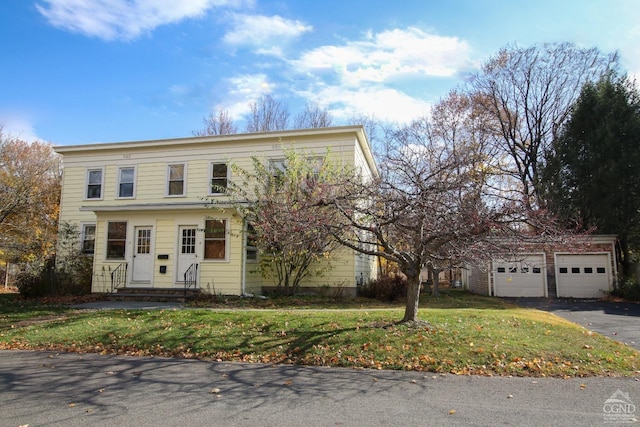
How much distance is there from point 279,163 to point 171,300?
6.97 m

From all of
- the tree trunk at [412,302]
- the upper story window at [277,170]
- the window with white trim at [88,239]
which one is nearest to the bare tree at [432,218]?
the tree trunk at [412,302]

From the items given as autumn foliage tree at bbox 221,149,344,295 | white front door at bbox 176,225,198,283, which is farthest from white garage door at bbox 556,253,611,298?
white front door at bbox 176,225,198,283

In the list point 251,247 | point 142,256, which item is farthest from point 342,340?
point 142,256

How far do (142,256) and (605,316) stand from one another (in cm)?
1632

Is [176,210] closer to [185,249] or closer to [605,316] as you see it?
[185,249]

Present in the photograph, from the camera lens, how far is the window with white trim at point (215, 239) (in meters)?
16.5

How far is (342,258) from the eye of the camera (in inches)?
680

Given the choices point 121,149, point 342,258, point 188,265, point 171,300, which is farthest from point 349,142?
point 121,149

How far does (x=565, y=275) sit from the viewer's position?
2066cm

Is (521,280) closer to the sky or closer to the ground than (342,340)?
closer to the sky

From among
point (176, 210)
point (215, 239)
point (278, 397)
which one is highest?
point (176, 210)

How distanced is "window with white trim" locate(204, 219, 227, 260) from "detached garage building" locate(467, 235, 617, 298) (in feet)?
39.2

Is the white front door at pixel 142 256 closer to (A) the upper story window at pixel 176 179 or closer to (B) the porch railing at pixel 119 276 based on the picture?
(B) the porch railing at pixel 119 276

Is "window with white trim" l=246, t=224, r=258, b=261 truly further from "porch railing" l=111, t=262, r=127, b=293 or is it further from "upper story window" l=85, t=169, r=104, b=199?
"upper story window" l=85, t=169, r=104, b=199
